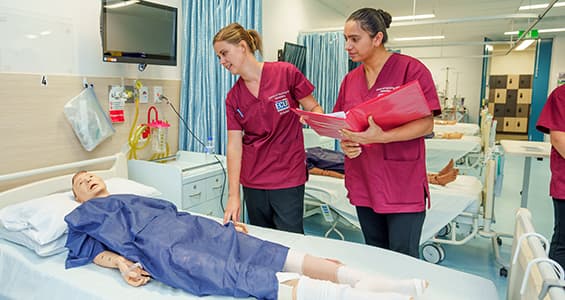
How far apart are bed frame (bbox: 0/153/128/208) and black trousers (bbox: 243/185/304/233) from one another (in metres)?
0.91

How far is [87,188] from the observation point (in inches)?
77.1

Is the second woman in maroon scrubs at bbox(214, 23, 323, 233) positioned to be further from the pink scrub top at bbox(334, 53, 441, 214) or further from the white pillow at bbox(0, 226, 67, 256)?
the white pillow at bbox(0, 226, 67, 256)

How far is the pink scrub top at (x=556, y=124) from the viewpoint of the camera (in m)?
1.88

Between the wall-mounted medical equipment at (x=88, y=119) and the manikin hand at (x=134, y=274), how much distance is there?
3.55ft

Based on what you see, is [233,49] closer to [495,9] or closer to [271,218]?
[271,218]

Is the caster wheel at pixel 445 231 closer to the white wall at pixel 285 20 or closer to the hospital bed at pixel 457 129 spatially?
the white wall at pixel 285 20

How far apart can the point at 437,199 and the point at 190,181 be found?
63.0 inches

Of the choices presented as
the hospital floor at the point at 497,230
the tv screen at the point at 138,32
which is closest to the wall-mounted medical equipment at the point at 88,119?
the tv screen at the point at 138,32

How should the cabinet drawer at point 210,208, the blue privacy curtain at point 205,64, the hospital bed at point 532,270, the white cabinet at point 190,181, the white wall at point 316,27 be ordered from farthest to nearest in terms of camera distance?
the white wall at point 316,27
the blue privacy curtain at point 205,64
the cabinet drawer at point 210,208
the white cabinet at point 190,181
the hospital bed at point 532,270

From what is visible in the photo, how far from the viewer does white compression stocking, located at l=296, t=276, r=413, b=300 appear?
3.89 ft

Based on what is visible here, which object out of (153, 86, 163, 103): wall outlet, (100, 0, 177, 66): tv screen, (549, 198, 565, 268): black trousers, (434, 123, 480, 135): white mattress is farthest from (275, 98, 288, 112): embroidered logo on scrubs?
(434, 123, 480, 135): white mattress

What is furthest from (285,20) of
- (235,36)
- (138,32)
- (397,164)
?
(397,164)

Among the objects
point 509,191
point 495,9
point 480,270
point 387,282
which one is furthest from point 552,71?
point 387,282

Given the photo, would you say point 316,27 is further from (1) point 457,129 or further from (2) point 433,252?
(2) point 433,252
